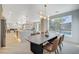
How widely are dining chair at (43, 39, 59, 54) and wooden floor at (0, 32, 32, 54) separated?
328 mm

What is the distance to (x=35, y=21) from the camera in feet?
7.64

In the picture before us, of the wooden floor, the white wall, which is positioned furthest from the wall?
the wooden floor

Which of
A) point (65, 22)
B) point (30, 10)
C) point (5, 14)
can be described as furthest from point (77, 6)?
point (5, 14)

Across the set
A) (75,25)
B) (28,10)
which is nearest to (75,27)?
(75,25)

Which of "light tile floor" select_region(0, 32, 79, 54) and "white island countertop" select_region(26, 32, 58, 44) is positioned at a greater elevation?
"white island countertop" select_region(26, 32, 58, 44)

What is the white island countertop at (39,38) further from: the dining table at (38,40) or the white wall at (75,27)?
the white wall at (75,27)

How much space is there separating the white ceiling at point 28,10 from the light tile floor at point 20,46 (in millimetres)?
320

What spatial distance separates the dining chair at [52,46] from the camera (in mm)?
2364

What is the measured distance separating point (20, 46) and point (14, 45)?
0.11 meters

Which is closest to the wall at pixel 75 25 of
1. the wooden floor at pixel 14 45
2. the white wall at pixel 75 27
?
the white wall at pixel 75 27

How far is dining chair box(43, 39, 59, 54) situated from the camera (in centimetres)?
236

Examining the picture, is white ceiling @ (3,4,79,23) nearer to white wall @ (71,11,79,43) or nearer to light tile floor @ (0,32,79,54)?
white wall @ (71,11,79,43)

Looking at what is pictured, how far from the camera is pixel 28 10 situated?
2.32 m
